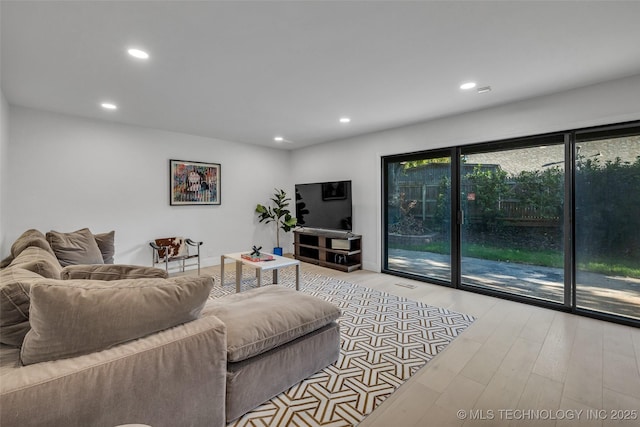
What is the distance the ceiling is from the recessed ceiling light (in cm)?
5

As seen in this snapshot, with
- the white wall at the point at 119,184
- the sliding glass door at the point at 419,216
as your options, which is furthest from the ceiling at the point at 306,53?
the sliding glass door at the point at 419,216

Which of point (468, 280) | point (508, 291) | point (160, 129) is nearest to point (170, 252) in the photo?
point (160, 129)

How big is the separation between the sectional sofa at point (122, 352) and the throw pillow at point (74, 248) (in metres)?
1.50

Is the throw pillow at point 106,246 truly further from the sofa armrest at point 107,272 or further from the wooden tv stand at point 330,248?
the wooden tv stand at point 330,248

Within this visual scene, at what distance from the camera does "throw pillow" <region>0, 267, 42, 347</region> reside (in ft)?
3.77

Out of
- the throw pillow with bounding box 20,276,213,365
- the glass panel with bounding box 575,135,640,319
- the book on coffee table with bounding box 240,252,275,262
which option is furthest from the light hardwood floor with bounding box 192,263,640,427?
the book on coffee table with bounding box 240,252,275,262

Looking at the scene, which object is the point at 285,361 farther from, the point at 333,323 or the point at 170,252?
the point at 170,252

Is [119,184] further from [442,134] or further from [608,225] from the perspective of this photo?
[608,225]

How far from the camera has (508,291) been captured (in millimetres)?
3629

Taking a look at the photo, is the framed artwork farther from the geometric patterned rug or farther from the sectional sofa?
the sectional sofa

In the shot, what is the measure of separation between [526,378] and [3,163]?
5.32 m

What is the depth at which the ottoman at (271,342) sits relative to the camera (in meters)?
1.57

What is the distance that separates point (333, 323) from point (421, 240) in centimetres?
277

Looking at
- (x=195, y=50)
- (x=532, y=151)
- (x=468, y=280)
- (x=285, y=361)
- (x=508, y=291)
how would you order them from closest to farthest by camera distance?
1. (x=285, y=361)
2. (x=195, y=50)
3. (x=532, y=151)
4. (x=508, y=291)
5. (x=468, y=280)
